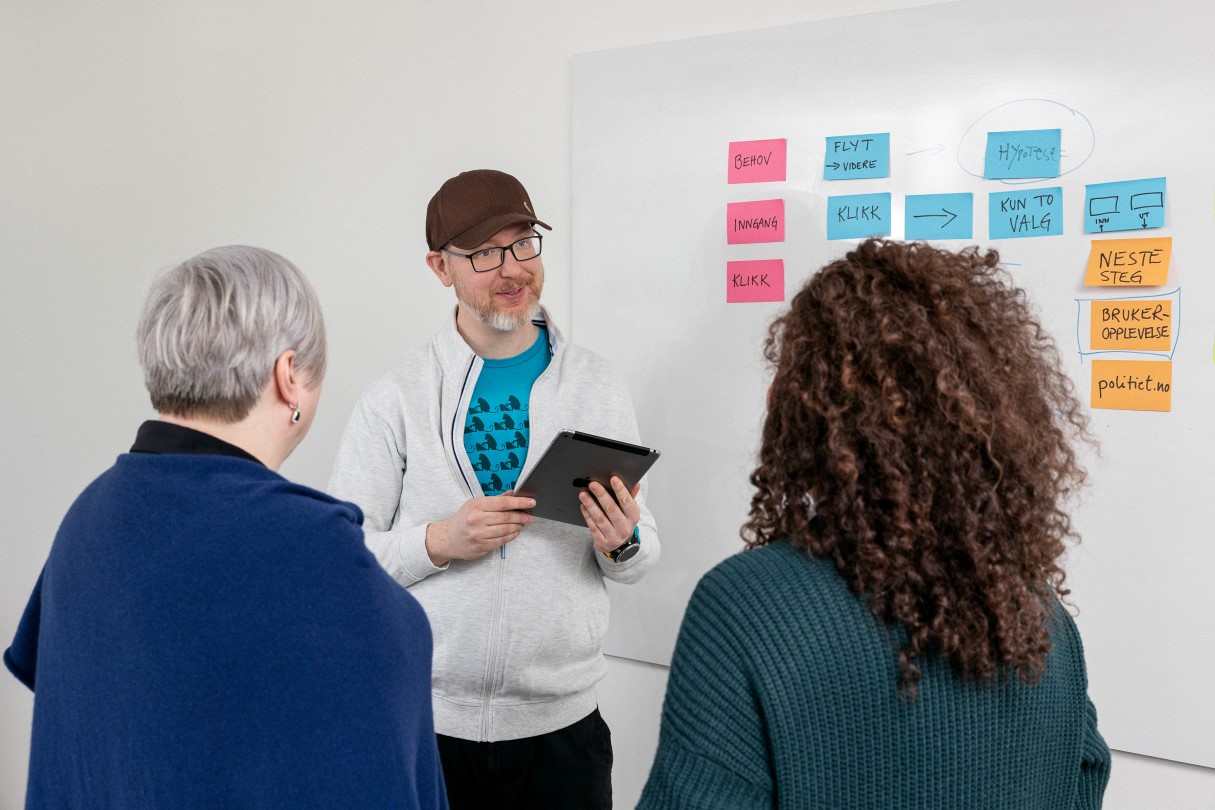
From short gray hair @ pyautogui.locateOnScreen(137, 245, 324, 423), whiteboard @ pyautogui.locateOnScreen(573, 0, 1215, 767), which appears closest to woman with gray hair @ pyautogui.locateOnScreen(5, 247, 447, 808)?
short gray hair @ pyautogui.locateOnScreen(137, 245, 324, 423)

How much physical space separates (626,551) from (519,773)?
42 centimetres

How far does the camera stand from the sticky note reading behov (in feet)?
5.37

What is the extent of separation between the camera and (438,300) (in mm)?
2416

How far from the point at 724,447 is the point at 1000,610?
116cm

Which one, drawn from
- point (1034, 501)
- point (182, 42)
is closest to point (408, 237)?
point (182, 42)

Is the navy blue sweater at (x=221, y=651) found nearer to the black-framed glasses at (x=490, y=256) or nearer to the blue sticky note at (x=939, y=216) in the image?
the black-framed glasses at (x=490, y=256)

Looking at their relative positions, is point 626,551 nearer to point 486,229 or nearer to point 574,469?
point 574,469

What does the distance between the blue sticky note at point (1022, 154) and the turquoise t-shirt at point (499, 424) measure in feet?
3.08

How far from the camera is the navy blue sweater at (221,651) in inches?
35.2

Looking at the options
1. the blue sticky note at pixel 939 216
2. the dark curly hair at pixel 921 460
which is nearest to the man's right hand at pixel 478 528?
the dark curly hair at pixel 921 460

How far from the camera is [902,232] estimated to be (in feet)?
6.06

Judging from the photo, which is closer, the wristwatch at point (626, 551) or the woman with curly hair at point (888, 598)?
the woman with curly hair at point (888, 598)

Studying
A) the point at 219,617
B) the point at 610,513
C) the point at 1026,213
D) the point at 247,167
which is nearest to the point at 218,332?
the point at 219,617

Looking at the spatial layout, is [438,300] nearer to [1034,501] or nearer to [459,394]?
[459,394]
